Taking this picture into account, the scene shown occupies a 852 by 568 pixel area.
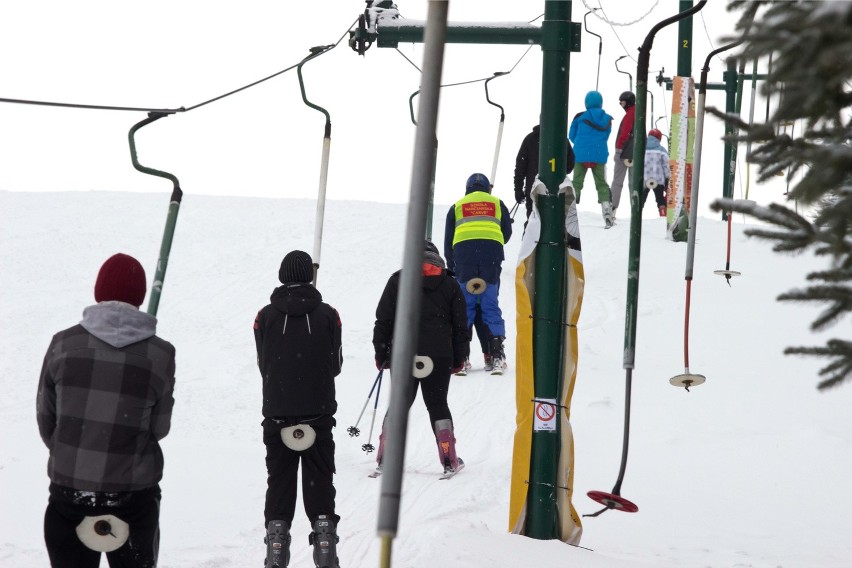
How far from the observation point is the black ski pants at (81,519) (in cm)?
438

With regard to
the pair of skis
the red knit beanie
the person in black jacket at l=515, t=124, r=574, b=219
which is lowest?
the pair of skis

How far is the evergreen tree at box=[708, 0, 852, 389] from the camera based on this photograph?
2.85 m

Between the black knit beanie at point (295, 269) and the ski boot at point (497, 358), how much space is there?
5255mm

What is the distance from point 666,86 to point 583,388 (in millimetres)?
14265

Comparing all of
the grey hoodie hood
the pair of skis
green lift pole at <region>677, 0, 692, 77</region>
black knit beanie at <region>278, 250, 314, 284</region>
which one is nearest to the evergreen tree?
the grey hoodie hood

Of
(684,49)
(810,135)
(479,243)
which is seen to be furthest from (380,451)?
(684,49)

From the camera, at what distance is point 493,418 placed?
979 cm

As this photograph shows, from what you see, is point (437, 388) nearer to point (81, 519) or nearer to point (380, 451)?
point (380, 451)

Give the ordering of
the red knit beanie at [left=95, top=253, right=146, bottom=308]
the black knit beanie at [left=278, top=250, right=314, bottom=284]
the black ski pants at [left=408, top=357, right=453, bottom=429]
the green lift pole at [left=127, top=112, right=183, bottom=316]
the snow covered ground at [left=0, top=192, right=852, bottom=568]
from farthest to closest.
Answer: the black ski pants at [left=408, top=357, right=453, bottom=429], the snow covered ground at [left=0, top=192, right=852, bottom=568], the black knit beanie at [left=278, top=250, right=314, bottom=284], the green lift pole at [left=127, top=112, right=183, bottom=316], the red knit beanie at [left=95, top=253, right=146, bottom=308]

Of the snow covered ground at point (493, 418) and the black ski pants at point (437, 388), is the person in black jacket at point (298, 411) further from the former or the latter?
the black ski pants at point (437, 388)

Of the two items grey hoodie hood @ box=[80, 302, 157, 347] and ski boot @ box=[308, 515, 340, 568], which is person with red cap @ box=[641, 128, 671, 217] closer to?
ski boot @ box=[308, 515, 340, 568]

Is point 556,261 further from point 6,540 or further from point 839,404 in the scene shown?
point 839,404

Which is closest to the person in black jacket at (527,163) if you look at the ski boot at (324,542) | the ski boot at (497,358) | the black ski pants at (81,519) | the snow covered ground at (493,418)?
the snow covered ground at (493,418)

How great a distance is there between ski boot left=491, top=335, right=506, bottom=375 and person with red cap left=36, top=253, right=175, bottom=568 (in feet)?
22.2
